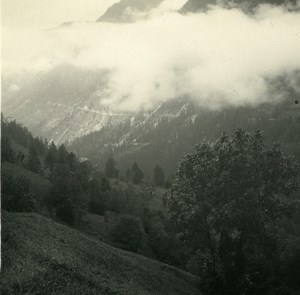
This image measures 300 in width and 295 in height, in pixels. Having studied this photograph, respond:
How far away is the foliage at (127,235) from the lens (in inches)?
3164

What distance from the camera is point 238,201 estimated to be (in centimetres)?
4597

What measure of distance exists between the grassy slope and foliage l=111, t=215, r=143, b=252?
23683mm

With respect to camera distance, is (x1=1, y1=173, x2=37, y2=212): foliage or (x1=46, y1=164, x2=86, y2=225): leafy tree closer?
(x1=1, y1=173, x2=37, y2=212): foliage

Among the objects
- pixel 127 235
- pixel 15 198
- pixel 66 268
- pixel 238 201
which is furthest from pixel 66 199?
pixel 66 268

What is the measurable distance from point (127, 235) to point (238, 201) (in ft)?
127

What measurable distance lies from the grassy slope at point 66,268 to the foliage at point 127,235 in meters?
23.7

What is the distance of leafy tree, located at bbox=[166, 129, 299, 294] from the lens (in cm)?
4581

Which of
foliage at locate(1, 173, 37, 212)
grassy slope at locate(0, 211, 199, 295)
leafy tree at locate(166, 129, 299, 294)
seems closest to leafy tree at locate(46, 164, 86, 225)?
foliage at locate(1, 173, 37, 212)

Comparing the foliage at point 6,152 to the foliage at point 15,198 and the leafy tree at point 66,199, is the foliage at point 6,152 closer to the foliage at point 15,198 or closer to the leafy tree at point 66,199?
the leafy tree at point 66,199

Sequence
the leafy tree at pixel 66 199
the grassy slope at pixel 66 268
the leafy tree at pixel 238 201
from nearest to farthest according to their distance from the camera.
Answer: the grassy slope at pixel 66 268 < the leafy tree at pixel 238 201 < the leafy tree at pixel 66 199

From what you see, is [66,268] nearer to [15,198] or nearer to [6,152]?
[15,198]

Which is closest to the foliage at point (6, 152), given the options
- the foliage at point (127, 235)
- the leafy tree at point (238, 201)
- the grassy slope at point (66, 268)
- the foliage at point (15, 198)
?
the foliage at point (15, 198)

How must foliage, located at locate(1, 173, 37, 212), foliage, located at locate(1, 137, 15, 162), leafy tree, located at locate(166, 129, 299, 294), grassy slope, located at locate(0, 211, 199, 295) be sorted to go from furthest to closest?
foliage, located at locate(1, 137, 15, 162) < foliage, located at locate(1, 173, 37, 212) < leafy tree, located at locate(166, 129, 299, 294) < grassy slope, located at locate(0, 211, 199, 295)

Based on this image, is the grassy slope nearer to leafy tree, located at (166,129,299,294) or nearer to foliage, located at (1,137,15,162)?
leafy tree, located at (166,129,299,294)
